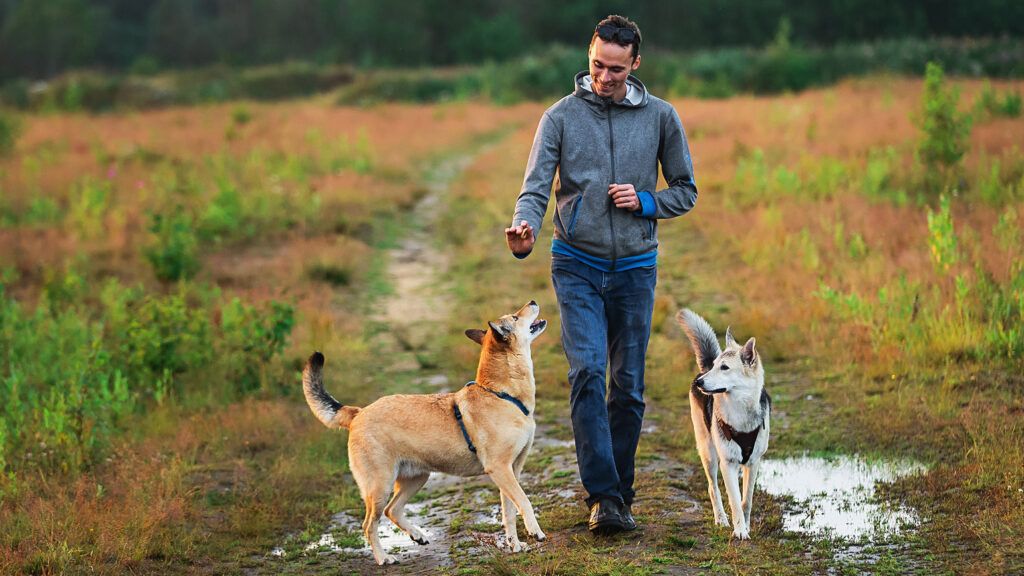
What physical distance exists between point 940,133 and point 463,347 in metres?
7.53

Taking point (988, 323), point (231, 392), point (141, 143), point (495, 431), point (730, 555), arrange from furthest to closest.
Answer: point (141, 143) → point (231, 392) → point (988, 323) → point (495, 431) → point (730, 555)

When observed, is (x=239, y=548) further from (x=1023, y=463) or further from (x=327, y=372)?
(x=1023, y=463)

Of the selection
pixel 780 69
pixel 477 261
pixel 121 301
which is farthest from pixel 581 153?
pixel 780 69

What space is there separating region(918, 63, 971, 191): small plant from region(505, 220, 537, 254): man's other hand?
976 centimetres

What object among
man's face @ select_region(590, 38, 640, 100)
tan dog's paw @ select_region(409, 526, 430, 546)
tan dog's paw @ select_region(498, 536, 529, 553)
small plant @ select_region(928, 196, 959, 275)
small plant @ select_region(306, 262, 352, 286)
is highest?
man's face @ select_region(590, 38, 640, 100)

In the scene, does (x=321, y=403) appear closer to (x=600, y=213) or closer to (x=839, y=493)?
(x=600, y=213)

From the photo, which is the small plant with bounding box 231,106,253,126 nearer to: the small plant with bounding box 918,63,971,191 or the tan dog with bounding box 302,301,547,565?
the small plant with bounding box 918,63,971,191

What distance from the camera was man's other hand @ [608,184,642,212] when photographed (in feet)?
16.6

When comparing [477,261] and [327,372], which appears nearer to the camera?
[327,372]

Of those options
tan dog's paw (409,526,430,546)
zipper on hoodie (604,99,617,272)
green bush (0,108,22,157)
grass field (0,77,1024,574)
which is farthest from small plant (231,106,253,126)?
zipper on hoodie (604,99,617,272)

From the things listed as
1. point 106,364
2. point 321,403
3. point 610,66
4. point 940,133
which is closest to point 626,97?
point 610,66

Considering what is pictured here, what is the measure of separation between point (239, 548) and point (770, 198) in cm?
1044

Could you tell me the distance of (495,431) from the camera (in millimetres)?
5293

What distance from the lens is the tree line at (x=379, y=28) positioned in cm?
6081
